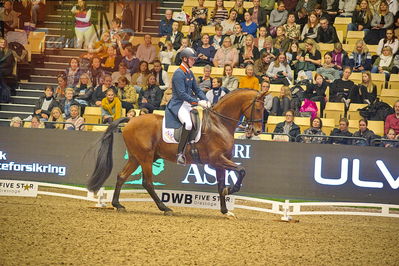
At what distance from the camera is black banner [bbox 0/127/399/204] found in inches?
587

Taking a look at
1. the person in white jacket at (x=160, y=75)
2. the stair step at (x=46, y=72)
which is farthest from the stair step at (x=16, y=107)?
the person in white jacket at (x=160, y=75)

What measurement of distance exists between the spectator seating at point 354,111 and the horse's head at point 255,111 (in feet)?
15.5

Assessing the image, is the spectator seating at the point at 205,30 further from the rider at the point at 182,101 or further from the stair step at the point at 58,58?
the rider at the point at 182,101

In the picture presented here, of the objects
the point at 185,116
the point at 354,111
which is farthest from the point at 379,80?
the point at 185,116

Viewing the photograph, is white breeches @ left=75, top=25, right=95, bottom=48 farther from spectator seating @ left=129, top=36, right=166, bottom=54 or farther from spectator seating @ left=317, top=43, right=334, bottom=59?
spectator seating @ left=317, top=43, right=334, bottom=59

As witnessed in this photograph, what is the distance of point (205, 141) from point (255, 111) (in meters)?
0.97

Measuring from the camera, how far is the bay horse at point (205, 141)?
42.8 ft

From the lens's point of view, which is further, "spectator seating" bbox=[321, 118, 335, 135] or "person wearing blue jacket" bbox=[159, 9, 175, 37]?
"person wearing blue jacket" bbox=[159, 9, 175, 37]

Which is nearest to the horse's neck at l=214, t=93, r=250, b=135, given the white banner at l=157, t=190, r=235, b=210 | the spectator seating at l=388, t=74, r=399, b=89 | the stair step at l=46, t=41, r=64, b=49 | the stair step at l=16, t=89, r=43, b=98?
the white banner at l=157, t=190, r=235, b=210

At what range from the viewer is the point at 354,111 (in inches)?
677

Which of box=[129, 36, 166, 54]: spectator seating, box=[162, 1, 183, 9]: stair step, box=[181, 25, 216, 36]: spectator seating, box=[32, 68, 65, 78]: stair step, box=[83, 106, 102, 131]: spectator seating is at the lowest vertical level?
box=[83, 106, 102, 131]: spectator seating

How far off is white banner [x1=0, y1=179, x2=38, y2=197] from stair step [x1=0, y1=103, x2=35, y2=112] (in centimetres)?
587

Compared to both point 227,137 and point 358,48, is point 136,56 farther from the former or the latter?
point 227,137

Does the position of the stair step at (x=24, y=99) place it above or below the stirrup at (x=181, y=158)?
below
